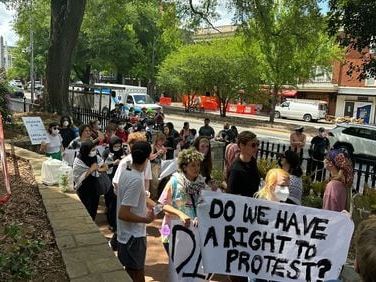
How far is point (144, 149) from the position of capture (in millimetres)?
3934

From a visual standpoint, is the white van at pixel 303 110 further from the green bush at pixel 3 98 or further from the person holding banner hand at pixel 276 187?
the person holding banner hand at pixel 276 187

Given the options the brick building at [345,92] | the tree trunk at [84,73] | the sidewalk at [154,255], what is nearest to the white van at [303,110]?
the brick building at [345,92]

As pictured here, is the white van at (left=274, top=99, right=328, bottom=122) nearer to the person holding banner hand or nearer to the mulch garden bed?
the mulch garden bed

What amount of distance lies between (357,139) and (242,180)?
49.9 feet

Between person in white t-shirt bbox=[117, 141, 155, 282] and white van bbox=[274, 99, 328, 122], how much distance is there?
→ 38.2 meters

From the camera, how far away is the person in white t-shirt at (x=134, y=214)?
12.6 feet

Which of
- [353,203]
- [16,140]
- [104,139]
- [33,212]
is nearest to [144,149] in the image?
[33,212]

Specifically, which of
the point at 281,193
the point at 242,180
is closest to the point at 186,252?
the point at 242,180

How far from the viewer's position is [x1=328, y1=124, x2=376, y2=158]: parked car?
18000mm

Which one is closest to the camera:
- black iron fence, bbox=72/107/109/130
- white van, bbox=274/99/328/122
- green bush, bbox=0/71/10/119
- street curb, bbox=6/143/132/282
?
street curb, bbox=6/143/132/282

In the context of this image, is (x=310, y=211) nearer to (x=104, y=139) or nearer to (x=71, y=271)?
(x=71, y=271)

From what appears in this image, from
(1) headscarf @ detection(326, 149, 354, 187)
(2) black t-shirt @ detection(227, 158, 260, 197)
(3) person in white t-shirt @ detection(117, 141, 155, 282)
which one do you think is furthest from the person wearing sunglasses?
(3) person in white t-shirt @ detection(117, 141, 155, 282)

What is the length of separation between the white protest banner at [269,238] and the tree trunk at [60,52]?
1135cm

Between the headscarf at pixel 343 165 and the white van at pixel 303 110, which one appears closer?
the headscarf at pixel 343 165
